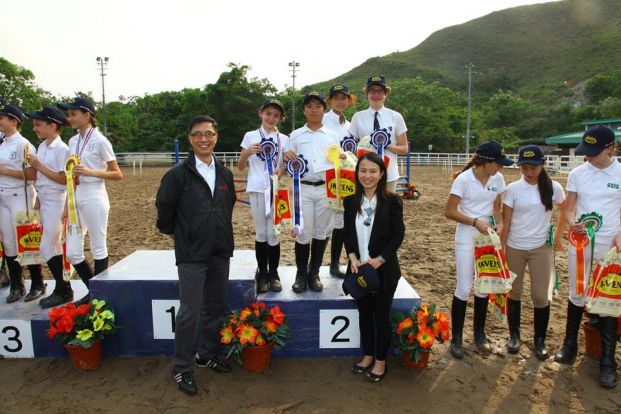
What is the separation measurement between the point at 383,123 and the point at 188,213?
197 centimetres

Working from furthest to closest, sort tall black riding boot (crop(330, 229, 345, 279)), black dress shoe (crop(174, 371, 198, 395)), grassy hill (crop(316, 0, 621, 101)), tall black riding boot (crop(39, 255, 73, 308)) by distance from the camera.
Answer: grassy hill (crop(316, 0, 621, 101)) → tall black riding boot (crop(330, 229, 345, 279)) → tall black riding boot (crop(39, 255, 73, 308)) → black dress shoe (crop(174, 371, 198, 395))

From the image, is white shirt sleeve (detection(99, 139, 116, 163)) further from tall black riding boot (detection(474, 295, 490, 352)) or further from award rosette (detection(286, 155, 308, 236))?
tall black riding boot (detection(474, 295, 490, 352))

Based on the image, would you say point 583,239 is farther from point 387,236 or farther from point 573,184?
point 387,236

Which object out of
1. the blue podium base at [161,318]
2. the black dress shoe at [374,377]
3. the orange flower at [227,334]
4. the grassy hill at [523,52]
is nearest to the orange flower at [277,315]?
the blue podium base at [161,318]

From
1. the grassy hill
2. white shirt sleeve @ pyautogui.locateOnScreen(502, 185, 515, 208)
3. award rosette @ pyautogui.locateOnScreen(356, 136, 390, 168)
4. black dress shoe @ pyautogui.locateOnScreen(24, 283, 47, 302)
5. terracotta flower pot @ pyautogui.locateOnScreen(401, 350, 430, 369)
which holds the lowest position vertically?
terracotta flower pot @ pyautogui.locateOnScreen(401, 350, 430, 369)

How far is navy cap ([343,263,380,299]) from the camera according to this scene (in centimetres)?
299

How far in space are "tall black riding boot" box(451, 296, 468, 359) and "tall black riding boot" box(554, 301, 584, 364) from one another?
2.48 ft

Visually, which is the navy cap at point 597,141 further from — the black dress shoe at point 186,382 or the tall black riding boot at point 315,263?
the black dress shoe at point 186,382

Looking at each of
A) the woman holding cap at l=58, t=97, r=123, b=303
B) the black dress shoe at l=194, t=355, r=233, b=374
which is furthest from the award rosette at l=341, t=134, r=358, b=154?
the black dress shoe at l=194, t=355, r=233, b=374

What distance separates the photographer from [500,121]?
194 feet

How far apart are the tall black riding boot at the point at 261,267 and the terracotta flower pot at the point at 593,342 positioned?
106 inches

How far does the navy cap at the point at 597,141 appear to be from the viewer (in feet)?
10.7

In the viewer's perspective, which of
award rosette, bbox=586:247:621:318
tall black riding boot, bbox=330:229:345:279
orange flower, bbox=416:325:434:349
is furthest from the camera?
tall black riding boot, bbox=330:229:345:279

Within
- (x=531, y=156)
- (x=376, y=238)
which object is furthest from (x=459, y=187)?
(x=376, y=238)
